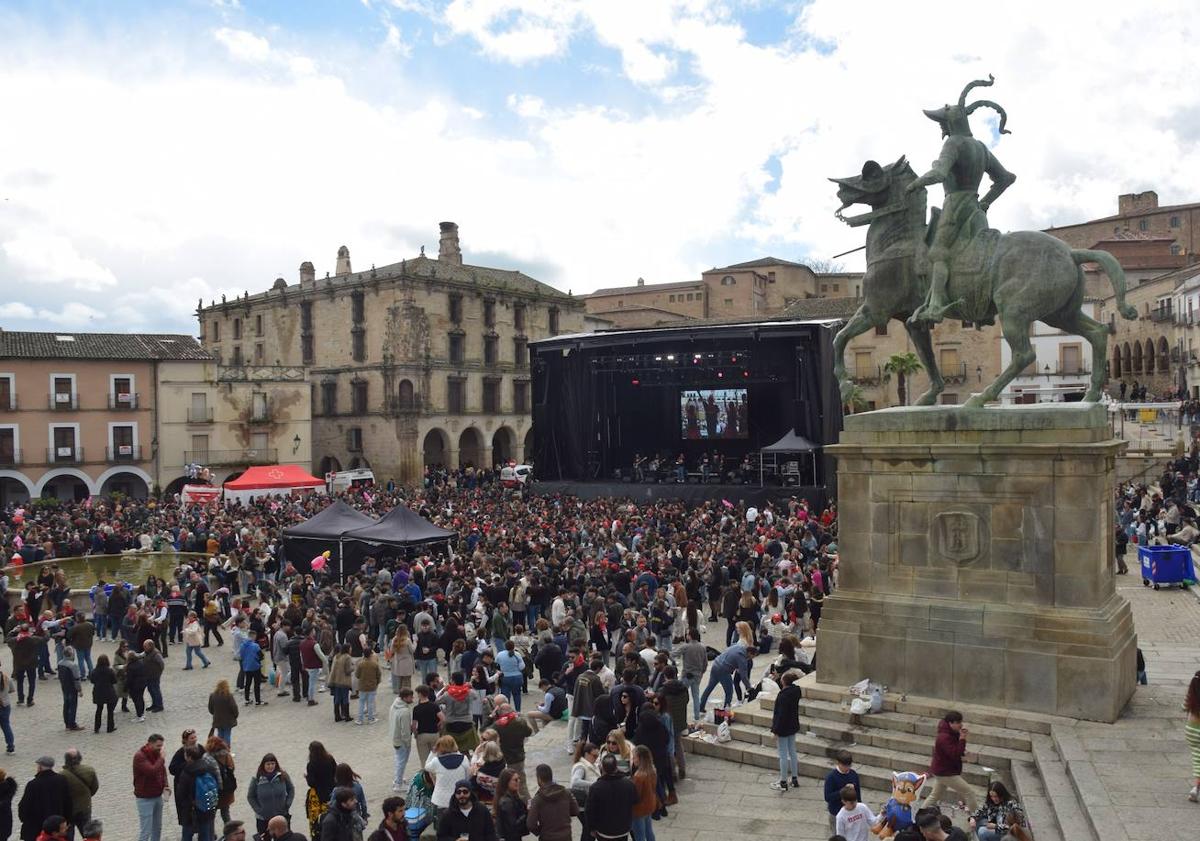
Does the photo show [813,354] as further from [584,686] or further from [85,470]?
[85,470]

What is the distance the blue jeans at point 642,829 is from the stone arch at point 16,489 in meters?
39.7

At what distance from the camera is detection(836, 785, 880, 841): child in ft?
21.1

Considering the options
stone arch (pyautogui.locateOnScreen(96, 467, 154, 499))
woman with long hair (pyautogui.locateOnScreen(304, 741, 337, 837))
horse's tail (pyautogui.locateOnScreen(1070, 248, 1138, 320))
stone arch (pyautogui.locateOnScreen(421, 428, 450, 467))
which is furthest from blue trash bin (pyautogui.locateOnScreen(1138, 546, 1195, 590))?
stone arch (pyautogui.locateOnScreen(96, 467, 154, 499))

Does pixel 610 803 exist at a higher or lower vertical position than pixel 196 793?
higher

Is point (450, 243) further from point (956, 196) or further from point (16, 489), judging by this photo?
point (956, 196)

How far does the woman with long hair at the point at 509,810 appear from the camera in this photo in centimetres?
686

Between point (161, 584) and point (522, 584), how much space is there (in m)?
7.15

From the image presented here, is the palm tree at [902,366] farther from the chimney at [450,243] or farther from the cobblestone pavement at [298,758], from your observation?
the cobblestone pavement at [298,758]

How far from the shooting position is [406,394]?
48.2 m

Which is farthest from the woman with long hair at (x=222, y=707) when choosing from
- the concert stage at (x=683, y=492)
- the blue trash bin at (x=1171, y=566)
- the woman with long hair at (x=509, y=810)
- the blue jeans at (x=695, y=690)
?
the concert stage at (x=683, y=492)

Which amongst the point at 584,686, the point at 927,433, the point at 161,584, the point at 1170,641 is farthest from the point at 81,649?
the point at 1170,641

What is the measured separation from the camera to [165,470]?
42375mm

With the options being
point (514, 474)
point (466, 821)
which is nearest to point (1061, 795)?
point (466, 821)

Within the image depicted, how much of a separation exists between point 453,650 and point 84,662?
272 inches
